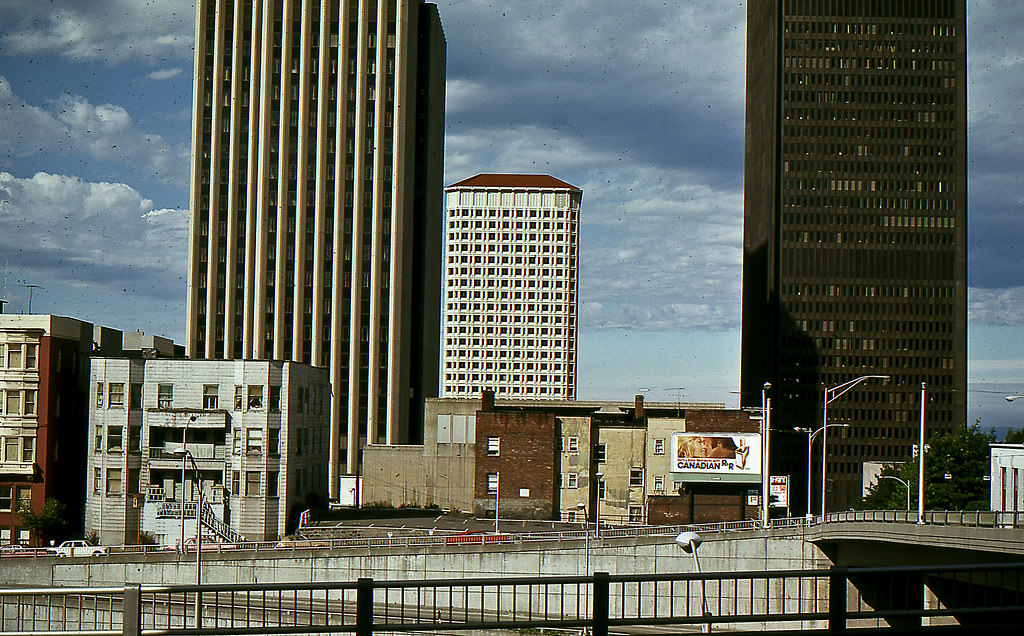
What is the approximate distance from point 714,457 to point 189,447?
36.3 metres

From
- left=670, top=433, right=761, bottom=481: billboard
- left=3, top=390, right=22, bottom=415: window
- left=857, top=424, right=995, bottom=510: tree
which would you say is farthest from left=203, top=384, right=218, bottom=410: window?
left=857, top=424, right=995, bottom=510: tree

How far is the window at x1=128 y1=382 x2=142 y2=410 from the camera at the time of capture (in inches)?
2618

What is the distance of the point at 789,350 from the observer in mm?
152500

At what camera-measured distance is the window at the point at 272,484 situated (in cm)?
6653

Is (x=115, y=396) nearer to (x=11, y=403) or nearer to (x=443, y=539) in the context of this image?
(x=11, y=403)

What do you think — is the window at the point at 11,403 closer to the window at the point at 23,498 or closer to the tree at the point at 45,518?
the window at the point at 23,498

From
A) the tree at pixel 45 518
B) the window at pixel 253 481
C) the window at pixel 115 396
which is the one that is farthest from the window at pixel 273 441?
the tree at pixel 45 518

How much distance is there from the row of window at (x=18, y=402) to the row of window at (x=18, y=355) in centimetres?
149

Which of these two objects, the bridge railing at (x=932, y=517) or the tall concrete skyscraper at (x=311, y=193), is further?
the tall concrete skyscraper at (x=311, y=193)

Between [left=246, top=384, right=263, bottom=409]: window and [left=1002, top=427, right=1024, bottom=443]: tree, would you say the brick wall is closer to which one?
[left=246, top=384, right=263, bottom=409]: window

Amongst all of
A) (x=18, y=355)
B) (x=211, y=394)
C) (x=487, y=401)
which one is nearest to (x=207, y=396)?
(x=211, y=394)

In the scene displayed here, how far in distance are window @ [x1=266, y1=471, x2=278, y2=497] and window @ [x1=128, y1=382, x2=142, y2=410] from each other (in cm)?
917

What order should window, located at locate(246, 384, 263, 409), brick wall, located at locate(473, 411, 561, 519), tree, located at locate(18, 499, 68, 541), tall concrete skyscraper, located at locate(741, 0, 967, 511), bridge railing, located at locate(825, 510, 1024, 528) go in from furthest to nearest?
tall concrete skyscraper, located at locate(741, 0, 967, 511) → brick wall, located at locate(473, 411, 561, 519) → window, located at locate(246, 384, 263, 409) → tree, located at locate(18, 499, 68, 541) → bridge railing, located at locate(825, 510, 1024, 528)

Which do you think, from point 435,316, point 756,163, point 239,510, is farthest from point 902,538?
point 756,163
